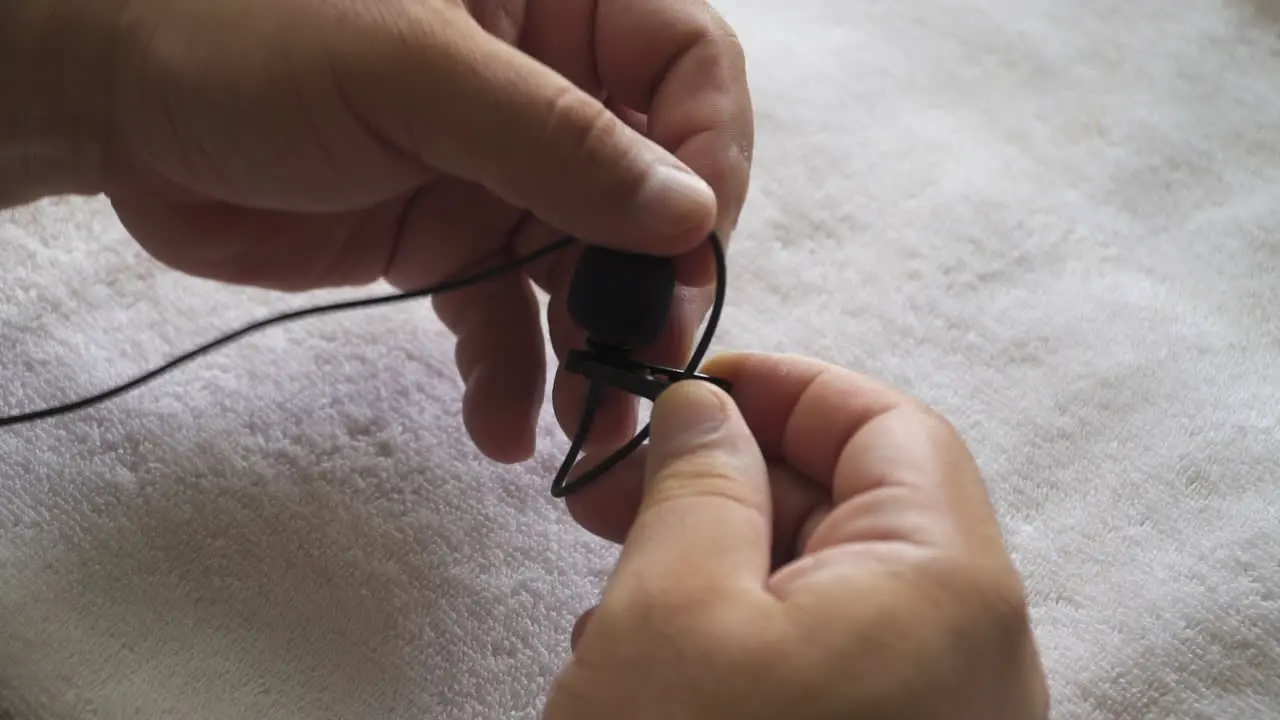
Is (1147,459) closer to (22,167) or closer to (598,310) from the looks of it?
(598,310)

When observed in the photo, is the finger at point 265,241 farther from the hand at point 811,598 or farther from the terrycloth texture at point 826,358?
the hand at point 811,598

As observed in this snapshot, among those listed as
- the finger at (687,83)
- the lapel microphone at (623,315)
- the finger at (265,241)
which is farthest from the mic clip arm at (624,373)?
the finger at (265,241)

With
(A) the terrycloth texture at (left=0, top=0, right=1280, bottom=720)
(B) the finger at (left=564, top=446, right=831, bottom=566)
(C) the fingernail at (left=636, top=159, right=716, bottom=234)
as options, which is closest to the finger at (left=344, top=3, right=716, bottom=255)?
(C) the fingernail at (left=636, top=159, right=716, bottom=234)

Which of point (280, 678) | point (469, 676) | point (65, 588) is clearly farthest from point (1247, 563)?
point (65, 588)

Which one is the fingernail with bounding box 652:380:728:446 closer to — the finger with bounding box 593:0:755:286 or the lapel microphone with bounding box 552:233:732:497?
the lapel microphone with bounding box 552:233:732:497

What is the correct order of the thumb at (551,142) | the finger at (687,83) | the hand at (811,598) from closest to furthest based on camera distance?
the hand at (811,598), the thumb at (551,142), the finger at (687,83)

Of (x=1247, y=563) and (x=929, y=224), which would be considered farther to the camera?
(x=929, y=224)

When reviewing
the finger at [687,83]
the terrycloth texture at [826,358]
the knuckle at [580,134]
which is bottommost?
the terrycloth texture at [826,358]
